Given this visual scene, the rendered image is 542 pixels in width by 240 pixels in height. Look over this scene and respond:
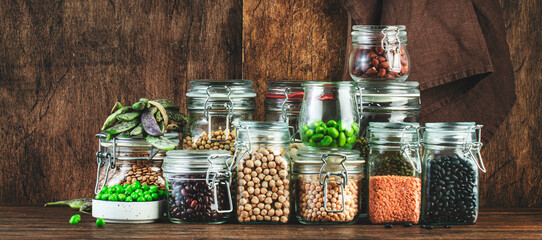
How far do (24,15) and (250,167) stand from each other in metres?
0.99

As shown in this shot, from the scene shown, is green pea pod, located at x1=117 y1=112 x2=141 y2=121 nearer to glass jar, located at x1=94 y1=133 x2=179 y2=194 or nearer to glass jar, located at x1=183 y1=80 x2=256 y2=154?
glass jar, located at x1=94 y1=133 x2=179 y2=194

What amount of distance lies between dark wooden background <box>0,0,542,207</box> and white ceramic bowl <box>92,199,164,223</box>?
511 millimetres

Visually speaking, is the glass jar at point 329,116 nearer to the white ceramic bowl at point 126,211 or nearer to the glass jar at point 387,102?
the glass jar at point 387,102

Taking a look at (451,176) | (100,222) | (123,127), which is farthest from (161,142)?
(451,176)

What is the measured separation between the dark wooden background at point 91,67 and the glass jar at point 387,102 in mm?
364

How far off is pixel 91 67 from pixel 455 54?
1.11 meters

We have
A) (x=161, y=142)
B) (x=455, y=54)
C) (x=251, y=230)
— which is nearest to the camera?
(x=251, y=230)

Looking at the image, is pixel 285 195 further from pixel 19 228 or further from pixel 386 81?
pixel 19 228

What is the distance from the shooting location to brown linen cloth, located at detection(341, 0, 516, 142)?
163 centimetres

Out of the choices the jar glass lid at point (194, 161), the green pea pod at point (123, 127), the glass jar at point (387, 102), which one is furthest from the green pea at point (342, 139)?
the green pea pod at point (123, 127)

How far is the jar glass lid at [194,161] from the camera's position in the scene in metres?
1.39

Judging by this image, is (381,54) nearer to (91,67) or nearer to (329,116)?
(329,116)

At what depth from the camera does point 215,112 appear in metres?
1.56

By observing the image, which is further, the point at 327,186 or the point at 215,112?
the point at 215,112
